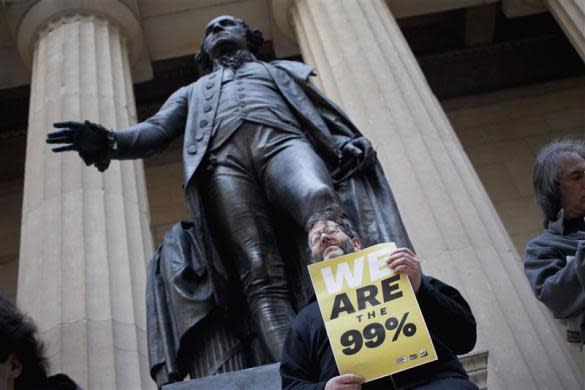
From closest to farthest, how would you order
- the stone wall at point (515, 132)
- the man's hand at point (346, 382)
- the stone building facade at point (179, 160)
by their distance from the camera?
1. the man's hand at point (346, 382)
2. the stone building facade at point (179, 160)
3. the stone wall at point (515, 132)

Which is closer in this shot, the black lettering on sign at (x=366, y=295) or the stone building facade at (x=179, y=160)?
the black lettering on sign at (x=366, y=295)

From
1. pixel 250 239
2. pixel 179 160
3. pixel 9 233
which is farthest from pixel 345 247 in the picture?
pixel 179 160

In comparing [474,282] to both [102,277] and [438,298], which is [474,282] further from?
Result: [438,298]

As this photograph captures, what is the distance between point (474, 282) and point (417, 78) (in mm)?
2998

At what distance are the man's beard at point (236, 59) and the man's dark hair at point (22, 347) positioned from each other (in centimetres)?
224

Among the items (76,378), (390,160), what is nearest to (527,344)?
(390,160)

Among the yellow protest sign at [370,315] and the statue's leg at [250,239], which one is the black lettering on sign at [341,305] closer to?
the yellow protest sign at [370,315]

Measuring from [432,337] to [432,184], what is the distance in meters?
4.90

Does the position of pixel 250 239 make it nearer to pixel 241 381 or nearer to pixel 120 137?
pixel 241 381

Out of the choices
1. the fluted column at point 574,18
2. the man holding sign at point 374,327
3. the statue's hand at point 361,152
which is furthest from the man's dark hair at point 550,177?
the fluted column at point 574,18

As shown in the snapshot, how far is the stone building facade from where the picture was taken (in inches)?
241

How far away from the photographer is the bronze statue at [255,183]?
11.1 feet

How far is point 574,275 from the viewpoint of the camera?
8.96 ft

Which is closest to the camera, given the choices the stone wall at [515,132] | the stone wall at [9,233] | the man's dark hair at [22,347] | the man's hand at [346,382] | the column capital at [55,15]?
the man's hand at [346,382]
